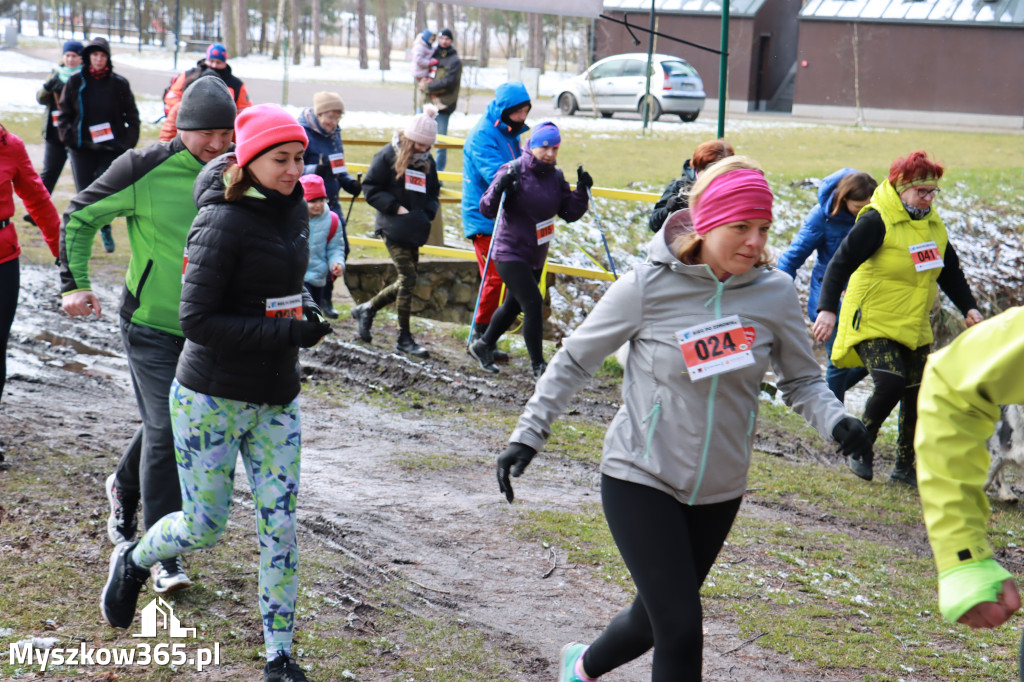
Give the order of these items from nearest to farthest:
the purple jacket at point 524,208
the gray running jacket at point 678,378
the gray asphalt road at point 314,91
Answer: the gray running jacket at point 678,378 < the purple jacket at point 524,208 < the gray asphalt road at point 314,91

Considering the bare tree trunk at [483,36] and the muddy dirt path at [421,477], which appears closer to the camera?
the muddy dirt path at [421,477]

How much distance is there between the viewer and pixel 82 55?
11.0 meters

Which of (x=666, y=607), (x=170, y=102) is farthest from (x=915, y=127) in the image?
(x=666, y=607)

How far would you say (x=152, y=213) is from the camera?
4191mm

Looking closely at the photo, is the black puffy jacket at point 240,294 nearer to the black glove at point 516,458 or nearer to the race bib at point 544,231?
the black glove at point 516,458

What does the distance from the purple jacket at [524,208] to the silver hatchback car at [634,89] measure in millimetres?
20604

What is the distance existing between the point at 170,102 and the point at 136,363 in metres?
7.12

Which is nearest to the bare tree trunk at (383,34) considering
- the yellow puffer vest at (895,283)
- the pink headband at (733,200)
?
the yellow puffer vest at (895,283)

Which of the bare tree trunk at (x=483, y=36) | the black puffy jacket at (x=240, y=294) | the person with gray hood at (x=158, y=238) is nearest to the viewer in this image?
the black puffy jacket at (x=240, y=294)

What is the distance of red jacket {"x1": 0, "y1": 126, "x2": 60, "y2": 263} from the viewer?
5328mm

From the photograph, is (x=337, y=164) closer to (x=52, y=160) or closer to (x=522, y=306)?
(x=522, y=306)

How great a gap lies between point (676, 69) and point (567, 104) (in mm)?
3354

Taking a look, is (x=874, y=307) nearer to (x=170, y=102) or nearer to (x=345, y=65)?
(x=170, y=102)

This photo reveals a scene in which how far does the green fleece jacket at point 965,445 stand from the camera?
2.22 metres
